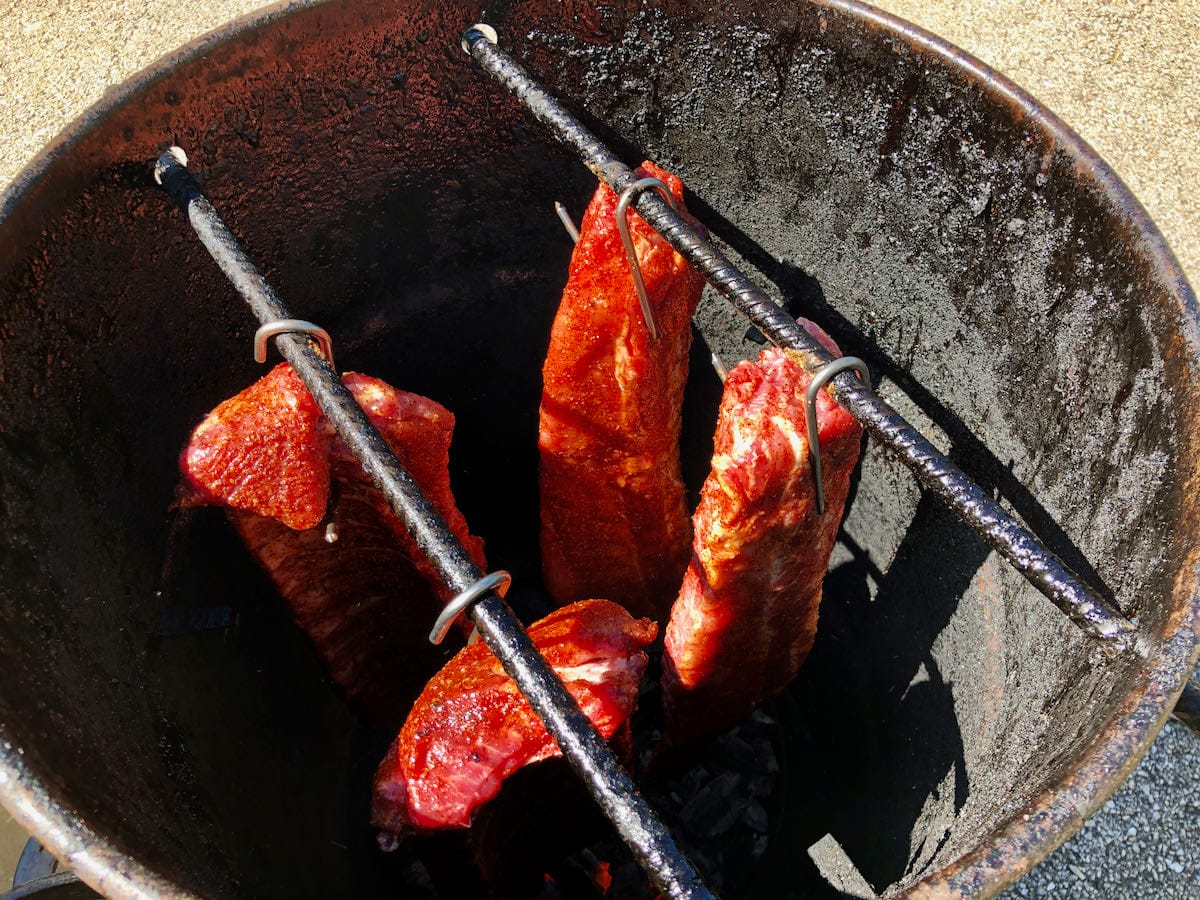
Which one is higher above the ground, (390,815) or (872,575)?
(390,815)

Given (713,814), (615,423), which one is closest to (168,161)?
(615,423)

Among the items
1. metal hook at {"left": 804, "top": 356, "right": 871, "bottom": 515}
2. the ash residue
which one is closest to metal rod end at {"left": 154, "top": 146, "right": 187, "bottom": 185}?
metal hook at {"left": 804, "top": 356, "right": 871, "bottom": 515}

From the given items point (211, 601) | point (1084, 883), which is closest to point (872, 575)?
point (1084, 883)

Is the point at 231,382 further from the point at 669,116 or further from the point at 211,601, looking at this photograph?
the point at 669,116

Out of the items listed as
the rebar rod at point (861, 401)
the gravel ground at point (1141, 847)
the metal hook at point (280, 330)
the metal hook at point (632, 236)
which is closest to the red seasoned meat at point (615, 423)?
the metal hook at point (632, 236)

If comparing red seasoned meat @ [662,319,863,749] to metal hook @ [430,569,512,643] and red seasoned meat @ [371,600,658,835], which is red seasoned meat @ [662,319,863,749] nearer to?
red seasoned meat @ [371,600,658,835]

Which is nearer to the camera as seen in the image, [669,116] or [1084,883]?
[669,116]
